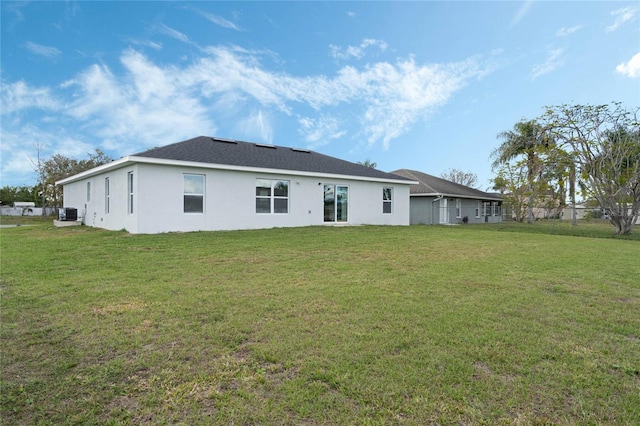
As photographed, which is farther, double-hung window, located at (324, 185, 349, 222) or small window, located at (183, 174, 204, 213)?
double-hung window, located at (324, 185, 349, 222)

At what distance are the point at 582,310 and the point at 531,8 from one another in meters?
13.8

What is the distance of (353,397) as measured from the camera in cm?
218

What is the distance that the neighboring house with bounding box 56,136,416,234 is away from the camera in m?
11.7

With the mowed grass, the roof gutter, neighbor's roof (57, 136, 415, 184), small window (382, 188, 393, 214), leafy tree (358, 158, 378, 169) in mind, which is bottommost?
the mowed grass

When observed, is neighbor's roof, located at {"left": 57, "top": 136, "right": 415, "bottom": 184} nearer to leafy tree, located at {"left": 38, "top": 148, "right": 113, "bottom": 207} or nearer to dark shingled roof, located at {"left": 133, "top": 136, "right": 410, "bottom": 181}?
dark shingled roof, located at {"left": 133, "top": 136, "right": 410, "bottom": 181}

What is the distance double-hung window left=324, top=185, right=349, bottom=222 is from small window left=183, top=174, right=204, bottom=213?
18.6 ft

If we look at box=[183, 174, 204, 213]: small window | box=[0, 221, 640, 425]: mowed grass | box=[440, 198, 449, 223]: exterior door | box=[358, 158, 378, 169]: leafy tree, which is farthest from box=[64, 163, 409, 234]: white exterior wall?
box=[358, 158, 378, 169]: leafy tree

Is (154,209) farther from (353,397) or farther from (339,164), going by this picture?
(353,397)

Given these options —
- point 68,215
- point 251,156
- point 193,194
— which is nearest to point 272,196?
point 251,156

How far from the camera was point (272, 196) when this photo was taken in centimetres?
1428

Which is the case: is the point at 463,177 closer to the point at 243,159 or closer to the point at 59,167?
the point at 243,159

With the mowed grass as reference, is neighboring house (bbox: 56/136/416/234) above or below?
above

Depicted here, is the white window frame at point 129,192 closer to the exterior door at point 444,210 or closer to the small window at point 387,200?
the small window at point 387,200

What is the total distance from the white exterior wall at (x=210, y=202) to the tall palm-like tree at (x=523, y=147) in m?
9.18
